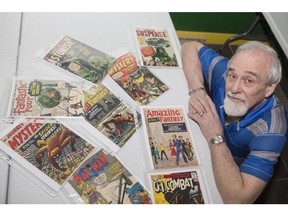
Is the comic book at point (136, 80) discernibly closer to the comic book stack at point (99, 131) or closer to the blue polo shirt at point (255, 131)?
the comic book stack at point (99, 131)

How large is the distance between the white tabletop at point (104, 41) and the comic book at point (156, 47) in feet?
0.15

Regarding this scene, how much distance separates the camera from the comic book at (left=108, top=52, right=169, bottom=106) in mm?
1301

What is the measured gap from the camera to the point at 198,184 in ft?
3.53

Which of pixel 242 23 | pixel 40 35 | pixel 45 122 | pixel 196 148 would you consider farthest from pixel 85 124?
pixel 242 23

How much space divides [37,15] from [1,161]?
86 cm

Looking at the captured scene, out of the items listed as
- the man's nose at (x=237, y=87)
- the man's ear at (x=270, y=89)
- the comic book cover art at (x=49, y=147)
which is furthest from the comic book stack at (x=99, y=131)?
the man's ear at (x=270, y=89)

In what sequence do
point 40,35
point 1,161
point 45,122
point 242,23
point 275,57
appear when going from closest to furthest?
point 1,161 → point 45,122 → point 275,57 → point 40,35 → point 242,23

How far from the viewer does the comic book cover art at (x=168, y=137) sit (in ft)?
3.67

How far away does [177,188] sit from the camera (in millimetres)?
1053

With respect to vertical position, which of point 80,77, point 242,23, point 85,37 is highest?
point 242,23

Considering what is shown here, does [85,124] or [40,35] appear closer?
[85,124]

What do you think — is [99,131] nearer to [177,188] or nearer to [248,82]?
[177,188]

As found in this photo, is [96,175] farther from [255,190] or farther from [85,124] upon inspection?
[255,190]

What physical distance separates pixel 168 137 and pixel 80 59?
0.56m
